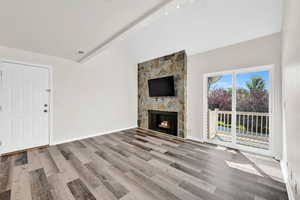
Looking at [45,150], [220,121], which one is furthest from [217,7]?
[45,150]

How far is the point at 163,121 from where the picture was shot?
4539 millimetres

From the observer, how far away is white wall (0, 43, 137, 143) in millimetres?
3266

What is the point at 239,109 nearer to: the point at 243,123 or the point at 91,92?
the point at 243,123

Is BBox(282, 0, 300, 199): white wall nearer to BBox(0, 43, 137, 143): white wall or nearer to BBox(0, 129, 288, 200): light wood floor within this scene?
BBox(0, 129, 288, 200): light wood floor

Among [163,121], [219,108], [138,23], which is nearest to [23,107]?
[138,23]

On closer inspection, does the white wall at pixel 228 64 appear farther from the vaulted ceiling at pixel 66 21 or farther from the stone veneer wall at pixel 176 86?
the vaulted ceiling at pixel 66 21

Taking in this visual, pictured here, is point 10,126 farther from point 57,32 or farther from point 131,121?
point 131,121

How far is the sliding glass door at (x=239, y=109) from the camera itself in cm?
266

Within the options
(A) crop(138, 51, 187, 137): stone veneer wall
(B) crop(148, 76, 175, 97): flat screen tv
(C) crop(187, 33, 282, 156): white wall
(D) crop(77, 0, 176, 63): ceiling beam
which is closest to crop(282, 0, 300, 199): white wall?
(D) crop(77, 0, 176, 63): ceiling beam

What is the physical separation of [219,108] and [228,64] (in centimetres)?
117

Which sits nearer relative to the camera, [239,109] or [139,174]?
[139,174]

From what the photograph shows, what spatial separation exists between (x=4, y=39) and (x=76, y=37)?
147cm

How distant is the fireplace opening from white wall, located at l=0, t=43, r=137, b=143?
0.88 m

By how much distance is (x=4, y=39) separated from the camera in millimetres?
2322
